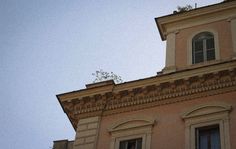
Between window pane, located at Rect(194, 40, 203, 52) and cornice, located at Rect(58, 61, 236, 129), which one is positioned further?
window pane, located at Rect(194, 40, 203, 52)

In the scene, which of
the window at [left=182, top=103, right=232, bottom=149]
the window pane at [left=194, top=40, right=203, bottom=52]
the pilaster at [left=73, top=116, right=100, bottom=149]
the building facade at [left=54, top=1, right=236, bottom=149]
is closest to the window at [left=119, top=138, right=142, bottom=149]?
the building facade at [left=54, top=1, right=236, bottom=149]

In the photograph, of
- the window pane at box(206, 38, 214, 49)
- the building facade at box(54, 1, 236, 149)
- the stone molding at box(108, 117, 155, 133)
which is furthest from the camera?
the window pane at box(206, 38, 214, 49)

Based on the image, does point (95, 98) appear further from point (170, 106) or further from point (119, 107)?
point (170, 106)

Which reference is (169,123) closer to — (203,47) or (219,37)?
(203,47)

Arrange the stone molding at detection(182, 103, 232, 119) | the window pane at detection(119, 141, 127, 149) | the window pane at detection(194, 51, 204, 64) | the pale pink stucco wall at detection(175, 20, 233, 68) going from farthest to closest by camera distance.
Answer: the window pane at detection(194, 51, 204, 64) → the pale pink stucco wall at detection(175, 20, 233, 68) → the window pane at detection(119, 141, 127, 149) → the stone molding at detection(182, 103, 232, 119)

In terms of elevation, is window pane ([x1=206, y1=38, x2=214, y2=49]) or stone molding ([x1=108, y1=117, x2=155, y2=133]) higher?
window pane ([x1=206, y1=38, x2=214, y2=49])

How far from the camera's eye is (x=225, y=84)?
19531 millimetres

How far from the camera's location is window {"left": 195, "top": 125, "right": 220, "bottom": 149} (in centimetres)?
1828

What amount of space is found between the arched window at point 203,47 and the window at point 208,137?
396 cm

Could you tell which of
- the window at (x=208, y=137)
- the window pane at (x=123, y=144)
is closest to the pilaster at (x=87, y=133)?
the window pane at (x=123, y=144)

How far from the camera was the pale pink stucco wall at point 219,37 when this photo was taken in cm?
2178

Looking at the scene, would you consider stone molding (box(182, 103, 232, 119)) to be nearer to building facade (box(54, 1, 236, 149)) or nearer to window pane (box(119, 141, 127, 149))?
building facade (box(54, 1, 236, 149))

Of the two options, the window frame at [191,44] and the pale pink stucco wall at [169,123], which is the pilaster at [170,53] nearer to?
the window frame at [191,44]

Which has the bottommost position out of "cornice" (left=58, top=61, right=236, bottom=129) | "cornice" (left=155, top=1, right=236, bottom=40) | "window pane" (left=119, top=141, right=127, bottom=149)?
"window pane" (left=119, top=141, right=127, bottom=149)
